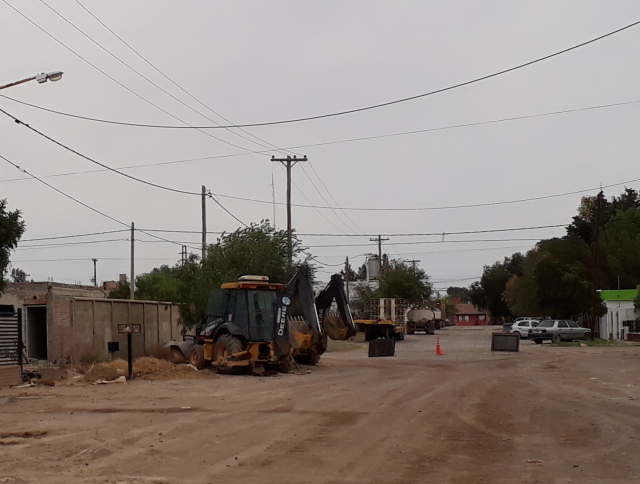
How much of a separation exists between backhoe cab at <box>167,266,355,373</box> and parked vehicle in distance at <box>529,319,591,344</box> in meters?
28.0

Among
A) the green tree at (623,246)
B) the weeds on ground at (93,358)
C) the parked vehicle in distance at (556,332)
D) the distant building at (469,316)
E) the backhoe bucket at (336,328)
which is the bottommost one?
the distant building at (469,316)

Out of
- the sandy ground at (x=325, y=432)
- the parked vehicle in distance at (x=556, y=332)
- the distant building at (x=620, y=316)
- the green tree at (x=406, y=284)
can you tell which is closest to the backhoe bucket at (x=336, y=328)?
the sandy ground at (x=325, y=432)

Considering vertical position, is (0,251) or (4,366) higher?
(0,251)

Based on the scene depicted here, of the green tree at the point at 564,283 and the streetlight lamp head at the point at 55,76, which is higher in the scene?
the streetlight lamp head at the point at 55,76

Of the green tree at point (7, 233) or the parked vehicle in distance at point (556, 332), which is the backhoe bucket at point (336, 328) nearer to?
the green tree at point (7, 233)

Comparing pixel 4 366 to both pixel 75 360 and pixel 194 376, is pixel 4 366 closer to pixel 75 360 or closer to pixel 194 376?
pixel 194 376

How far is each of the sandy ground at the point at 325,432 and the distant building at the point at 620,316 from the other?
132 feet

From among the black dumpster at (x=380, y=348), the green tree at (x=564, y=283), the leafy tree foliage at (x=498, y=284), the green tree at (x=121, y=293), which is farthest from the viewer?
the leafy tree foliage at (x=498, y=284)

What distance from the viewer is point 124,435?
12031mm

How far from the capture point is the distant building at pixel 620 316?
2335 inches

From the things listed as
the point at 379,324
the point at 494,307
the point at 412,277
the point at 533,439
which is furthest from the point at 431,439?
the point at 494,307

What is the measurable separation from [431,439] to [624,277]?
219 ft

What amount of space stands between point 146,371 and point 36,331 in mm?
9487

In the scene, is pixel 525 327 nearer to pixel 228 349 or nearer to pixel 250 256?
pixel 250 256
